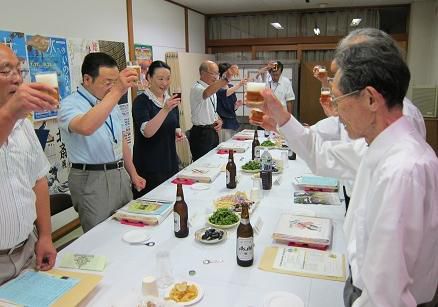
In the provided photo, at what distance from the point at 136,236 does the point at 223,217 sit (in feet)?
1.54

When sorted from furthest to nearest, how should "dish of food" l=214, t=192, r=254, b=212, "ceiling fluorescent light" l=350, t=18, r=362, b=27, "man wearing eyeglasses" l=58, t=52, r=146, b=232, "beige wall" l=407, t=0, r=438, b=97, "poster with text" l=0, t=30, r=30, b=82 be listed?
"ceiling fluorescent light" l=350, t=18, r=362, b=27 < "beige wall" l=407, t=0, r=438, b=97 < "poster with text" l=0, t=30, r=30, b=82 < "man wearing eyeglasses" l=58, t=52, r=146, b=232 < "dish of food" l=214, t=192, r=254, b=212

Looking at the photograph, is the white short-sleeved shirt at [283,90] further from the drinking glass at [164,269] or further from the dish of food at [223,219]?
the drinking glass at [164,269]

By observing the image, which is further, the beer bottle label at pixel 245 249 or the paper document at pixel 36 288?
the beer bottle label at pixel 245 249

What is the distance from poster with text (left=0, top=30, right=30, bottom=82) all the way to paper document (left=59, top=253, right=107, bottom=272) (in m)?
2.18

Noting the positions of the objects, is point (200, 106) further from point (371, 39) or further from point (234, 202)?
point (371, 39)

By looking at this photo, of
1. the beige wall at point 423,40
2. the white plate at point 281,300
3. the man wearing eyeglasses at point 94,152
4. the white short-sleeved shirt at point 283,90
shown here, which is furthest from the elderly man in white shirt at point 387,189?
the beige wall at point 423,40

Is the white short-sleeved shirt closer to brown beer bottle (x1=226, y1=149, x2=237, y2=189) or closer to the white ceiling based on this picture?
the white ceiling

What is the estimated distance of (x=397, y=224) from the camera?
0.94 m

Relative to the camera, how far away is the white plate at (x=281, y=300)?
1.29m

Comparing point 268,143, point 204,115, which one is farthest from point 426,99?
point 204,115

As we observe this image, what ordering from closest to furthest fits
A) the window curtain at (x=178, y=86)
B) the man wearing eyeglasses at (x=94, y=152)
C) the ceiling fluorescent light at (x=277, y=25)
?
1. the man wearing eyeglasses at (x=94, y=152)
2. the window curtain at (x=178, y=86)
3. the ceiling fluorescent light at (x=277, y=25)

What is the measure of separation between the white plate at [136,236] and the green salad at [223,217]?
1.15ft

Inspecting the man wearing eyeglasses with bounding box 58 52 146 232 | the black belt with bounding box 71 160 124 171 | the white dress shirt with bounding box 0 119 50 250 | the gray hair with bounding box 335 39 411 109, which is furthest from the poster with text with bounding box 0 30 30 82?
the gray hair with bounding box 335 39 411 109

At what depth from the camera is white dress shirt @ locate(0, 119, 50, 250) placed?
1.45 metres
